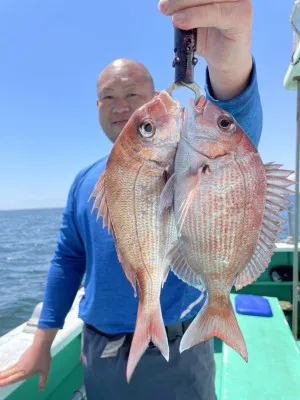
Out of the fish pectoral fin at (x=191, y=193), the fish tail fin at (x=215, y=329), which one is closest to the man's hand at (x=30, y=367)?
the fish tail fin at (x=215, y=329)

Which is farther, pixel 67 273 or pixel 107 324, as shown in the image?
pixel 67 273

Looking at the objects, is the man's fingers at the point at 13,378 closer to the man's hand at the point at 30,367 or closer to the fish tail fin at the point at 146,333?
the man's hand at the point at 30,367

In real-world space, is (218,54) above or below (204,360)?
above

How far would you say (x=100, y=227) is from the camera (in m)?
1.64

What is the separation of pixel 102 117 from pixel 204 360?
4.39ft

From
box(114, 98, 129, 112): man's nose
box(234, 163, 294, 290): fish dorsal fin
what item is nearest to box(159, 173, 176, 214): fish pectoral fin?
box(234, 163, 294, 290): fish dorsal fin

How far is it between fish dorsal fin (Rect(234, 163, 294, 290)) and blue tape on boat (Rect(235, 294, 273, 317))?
106 inches

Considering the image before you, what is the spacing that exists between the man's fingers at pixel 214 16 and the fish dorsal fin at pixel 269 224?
0.37m

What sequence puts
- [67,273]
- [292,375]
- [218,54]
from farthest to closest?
[292,375] < [67,273] < [218,54]

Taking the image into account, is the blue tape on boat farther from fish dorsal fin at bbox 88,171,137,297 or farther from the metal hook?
the metal hook

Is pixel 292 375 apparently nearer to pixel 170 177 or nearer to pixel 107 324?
pixel 107 324

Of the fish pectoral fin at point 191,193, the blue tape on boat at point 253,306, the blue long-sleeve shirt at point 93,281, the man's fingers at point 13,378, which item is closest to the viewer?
the fish pectoral fin at point 191,193

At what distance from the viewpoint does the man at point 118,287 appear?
1.09 meters

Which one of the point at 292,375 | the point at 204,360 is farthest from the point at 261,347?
the point at 204,360
